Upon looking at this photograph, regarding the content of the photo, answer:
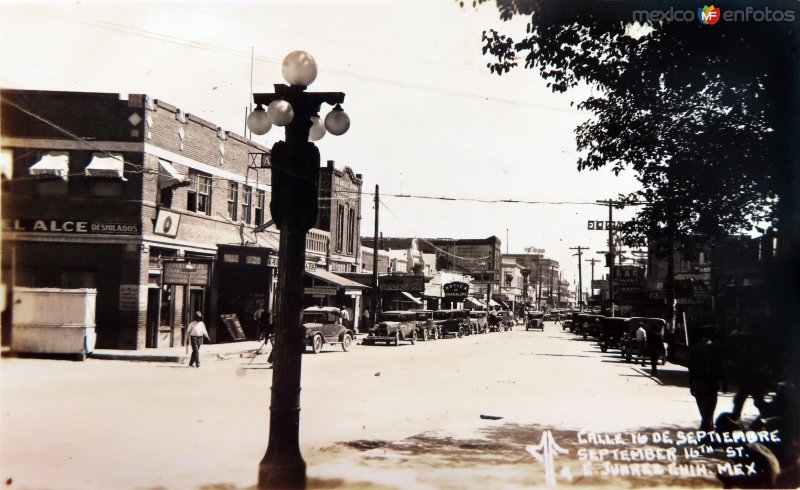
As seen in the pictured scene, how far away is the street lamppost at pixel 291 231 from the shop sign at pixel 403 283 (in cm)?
3743

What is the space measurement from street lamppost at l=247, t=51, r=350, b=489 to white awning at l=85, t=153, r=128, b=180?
1820 cm

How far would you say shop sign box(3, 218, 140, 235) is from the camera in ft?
77.4

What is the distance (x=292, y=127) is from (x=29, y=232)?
20439 millimetres

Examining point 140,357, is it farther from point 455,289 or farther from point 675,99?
point 455,289

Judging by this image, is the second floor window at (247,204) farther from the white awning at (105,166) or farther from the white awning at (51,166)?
the white awning at (51,166)

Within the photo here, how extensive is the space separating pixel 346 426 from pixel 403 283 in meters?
34.0

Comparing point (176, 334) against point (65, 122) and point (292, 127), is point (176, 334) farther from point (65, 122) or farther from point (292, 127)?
point (292, 127)

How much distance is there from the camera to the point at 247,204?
32375 millimetres

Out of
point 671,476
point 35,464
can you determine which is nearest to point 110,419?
point 35,464

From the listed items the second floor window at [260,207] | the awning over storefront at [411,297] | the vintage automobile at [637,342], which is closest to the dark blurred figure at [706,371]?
the vintage automobile at [637,342]

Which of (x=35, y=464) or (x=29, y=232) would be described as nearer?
(x=35, y=464)

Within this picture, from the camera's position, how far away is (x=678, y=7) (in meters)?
7.68

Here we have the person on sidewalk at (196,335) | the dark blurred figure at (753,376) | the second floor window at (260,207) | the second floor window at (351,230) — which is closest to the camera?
the dark blurred figure at (753,376)

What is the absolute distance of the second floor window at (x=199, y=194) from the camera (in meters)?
27.7
